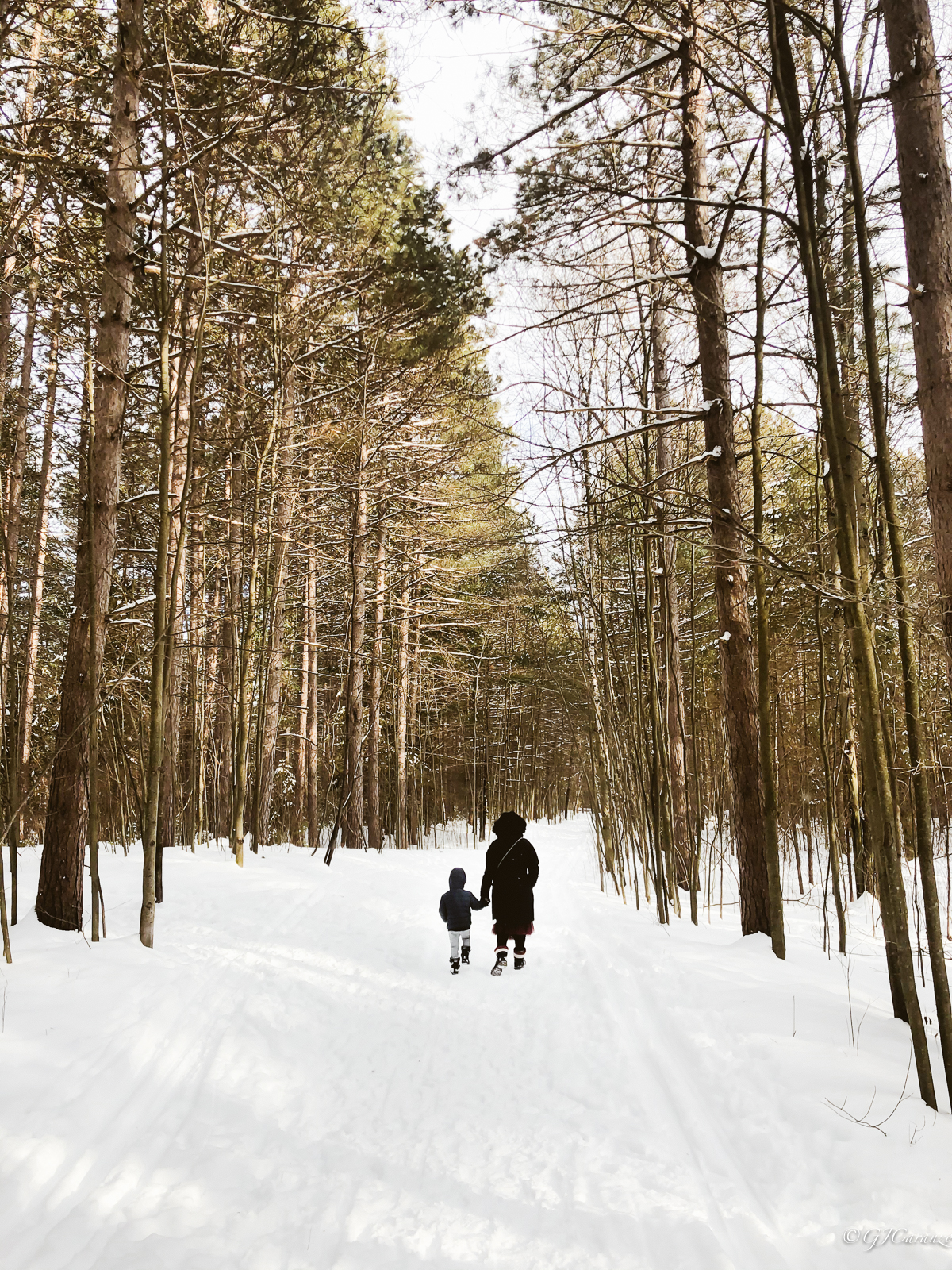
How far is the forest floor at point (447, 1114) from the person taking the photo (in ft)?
8.82

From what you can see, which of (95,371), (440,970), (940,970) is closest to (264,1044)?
(440,970)

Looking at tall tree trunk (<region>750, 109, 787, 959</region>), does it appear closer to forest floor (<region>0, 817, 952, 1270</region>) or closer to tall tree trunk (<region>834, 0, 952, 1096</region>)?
forest floor (<region>0, 817, 952, 1270</region>)

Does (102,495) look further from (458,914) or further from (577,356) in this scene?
(577,356)

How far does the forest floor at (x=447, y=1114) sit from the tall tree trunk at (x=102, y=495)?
0.52 metres

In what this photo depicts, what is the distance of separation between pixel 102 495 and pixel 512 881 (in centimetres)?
510

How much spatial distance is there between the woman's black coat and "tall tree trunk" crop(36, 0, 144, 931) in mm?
3605

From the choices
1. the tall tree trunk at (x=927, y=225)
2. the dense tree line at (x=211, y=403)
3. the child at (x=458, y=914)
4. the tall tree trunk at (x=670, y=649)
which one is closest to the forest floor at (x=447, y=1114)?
the child at (x=458, y=914)

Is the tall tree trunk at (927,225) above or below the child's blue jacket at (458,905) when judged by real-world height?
above

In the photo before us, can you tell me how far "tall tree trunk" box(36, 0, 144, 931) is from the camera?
6.25 meters

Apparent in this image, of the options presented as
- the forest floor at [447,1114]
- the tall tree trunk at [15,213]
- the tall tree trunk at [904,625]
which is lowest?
the forest floor at [447,1114]

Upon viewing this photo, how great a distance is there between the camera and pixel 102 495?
6496mm

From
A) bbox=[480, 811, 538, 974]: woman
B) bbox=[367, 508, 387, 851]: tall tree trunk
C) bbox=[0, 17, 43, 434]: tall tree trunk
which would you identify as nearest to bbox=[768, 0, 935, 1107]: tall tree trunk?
bbox=[480, 811, 538, 974]: woman

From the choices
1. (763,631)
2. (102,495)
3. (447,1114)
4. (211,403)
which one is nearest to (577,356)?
(763,631)

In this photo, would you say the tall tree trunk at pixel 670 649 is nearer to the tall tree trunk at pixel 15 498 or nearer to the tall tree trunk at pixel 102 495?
the tall tree trunk at pixel 102 495
